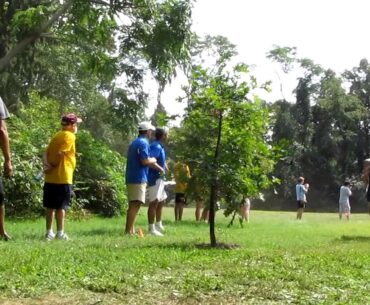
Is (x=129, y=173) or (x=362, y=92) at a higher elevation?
(x=362, y=92)

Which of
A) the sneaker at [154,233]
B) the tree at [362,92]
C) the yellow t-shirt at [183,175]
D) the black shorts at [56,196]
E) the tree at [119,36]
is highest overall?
the tree at [362,92]

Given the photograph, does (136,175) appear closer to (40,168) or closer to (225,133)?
(225,133)

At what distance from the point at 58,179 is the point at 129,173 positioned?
1384 mm

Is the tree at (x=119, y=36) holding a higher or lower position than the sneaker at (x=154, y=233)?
higher

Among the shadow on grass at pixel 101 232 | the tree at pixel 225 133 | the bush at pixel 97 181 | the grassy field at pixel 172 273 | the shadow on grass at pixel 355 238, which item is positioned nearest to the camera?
the grassy field at pixel 172 273

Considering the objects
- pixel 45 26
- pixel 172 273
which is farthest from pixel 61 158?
pixel 45 26

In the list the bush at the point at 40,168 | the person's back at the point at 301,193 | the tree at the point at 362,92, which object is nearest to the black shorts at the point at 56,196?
the bush at the point at 40,168

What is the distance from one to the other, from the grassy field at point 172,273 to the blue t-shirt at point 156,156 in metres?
2.07

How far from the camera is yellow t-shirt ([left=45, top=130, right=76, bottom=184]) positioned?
29.9 ft

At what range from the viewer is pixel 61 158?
917 cm

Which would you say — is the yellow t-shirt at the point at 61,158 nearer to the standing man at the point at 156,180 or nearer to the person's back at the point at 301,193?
the standing man at the point at 156,180

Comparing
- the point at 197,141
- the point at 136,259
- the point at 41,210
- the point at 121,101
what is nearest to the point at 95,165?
the point at 41,210

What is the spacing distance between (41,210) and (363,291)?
8.87m

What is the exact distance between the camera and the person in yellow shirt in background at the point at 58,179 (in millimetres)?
9008
